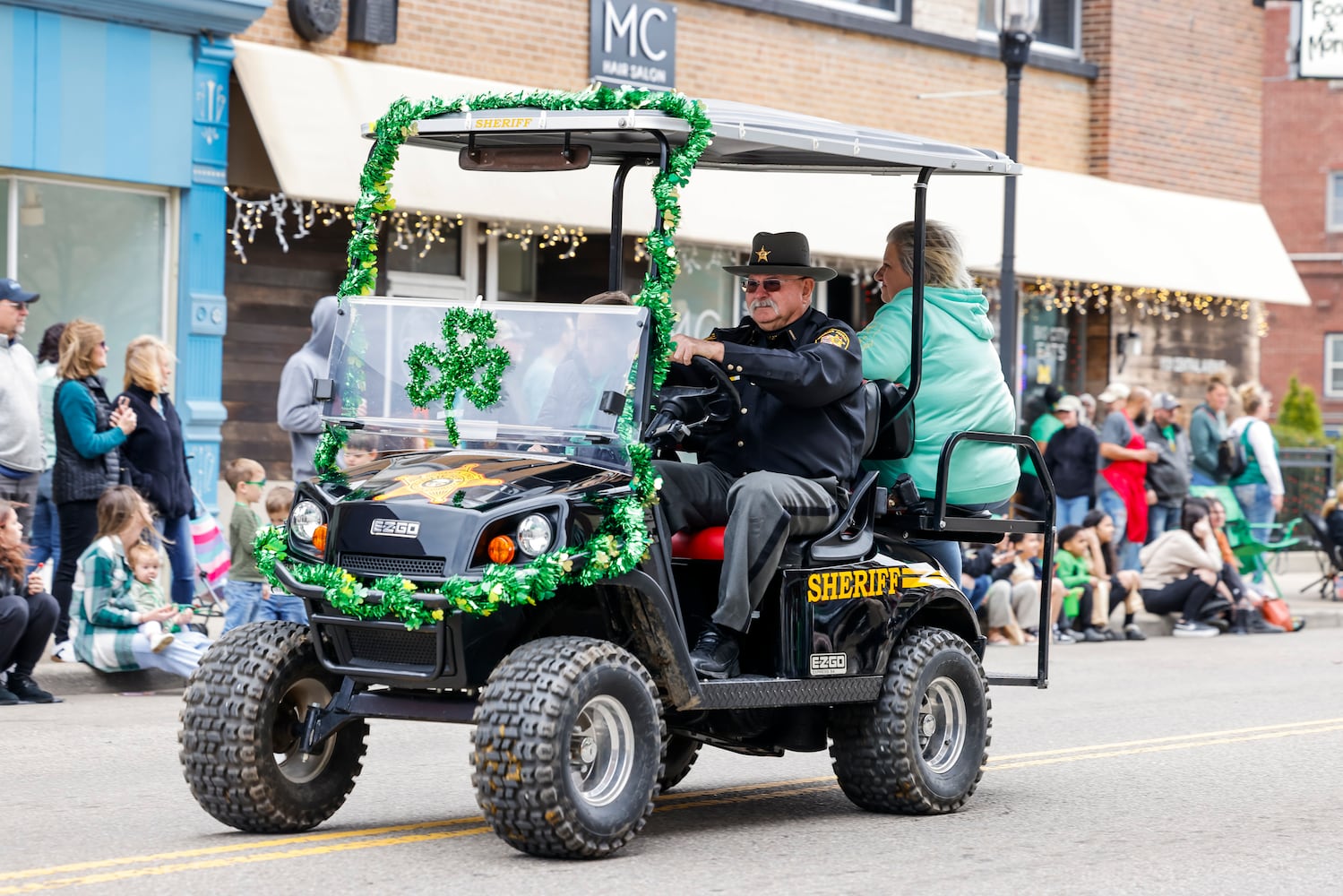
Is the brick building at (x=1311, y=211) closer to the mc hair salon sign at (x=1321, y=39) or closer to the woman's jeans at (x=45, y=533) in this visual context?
the mc hair salon sign at (x=1321, y=39)

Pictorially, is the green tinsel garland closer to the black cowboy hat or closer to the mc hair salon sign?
the black cowboy hat

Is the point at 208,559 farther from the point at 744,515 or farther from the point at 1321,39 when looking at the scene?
the point at 1321,39

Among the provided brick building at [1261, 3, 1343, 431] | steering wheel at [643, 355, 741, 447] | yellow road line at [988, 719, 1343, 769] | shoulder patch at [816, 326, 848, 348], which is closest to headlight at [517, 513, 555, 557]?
steering wheel at [643, 355, 741, 447]

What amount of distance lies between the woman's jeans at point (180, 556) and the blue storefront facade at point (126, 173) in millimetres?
2799

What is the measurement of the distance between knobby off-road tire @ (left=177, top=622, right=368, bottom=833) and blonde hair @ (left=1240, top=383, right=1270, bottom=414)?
13863mm

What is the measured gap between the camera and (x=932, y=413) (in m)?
7.71

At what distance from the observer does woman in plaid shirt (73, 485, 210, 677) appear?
11.0m

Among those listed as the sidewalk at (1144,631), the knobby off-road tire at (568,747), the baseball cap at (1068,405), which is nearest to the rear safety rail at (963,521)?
the knobby off-road tire at (568,747)

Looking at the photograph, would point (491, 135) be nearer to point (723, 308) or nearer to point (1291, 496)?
point (723, 308)

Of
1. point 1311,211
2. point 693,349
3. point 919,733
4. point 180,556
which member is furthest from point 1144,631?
point 1311,211

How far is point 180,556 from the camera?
39.7ft

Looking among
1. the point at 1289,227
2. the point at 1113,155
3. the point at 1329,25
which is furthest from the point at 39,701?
the point at 1289,227

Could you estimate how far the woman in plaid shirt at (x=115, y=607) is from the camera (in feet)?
36.2

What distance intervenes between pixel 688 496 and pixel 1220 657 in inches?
343
